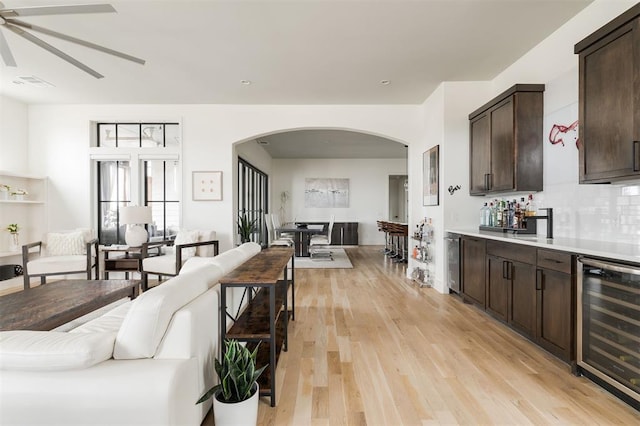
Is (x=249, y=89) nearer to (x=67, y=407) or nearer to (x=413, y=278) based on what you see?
(x=413, y=278)

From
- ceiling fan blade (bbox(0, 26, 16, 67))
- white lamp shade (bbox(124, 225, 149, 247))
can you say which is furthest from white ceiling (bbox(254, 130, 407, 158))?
ceiling fan blade (bbox(0, 26, 16, 67))

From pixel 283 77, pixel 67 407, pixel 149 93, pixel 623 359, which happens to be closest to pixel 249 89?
pixel 283 77

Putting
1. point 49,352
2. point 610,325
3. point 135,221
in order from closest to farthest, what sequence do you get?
point 49,352 → point 610,325 → point 135,221

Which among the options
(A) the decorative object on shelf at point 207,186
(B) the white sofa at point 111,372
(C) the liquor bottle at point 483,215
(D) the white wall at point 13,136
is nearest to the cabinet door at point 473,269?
(C) the liquor bottle at point 483,215

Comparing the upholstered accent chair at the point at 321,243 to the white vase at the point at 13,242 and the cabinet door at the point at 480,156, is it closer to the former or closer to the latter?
the cabinet door at the point at 480,156

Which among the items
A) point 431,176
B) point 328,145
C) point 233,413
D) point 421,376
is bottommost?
point 421,376

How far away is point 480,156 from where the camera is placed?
4074mm

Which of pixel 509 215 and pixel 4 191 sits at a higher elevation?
pixel 4 191

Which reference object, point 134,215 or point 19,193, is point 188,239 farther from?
point 19,193

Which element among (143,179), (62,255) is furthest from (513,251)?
(62,255)

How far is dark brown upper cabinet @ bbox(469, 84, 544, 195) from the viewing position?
335 centimetres

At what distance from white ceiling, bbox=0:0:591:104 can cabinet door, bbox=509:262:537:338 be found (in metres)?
2.26

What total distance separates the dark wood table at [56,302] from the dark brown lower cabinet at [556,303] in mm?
3488

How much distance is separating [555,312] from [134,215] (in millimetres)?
4839
